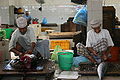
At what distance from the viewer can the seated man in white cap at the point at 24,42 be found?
473 cm

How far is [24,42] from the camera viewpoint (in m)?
4.87

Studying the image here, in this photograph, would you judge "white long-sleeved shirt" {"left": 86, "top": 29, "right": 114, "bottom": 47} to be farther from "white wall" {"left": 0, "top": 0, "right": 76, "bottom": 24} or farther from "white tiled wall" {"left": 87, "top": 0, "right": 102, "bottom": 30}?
"white wall" {"left": 0, "top": 0, "right": 76, "bottom": 24}

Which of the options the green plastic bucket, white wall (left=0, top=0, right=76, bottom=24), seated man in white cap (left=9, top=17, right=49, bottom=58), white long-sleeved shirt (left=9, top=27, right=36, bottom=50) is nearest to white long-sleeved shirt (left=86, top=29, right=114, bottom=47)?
the green plastic bucket

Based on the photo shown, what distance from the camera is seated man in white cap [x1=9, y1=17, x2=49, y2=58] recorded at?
186 inches

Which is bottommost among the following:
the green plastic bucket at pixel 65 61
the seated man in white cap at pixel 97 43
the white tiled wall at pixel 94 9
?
the green plastic bucket at pixel 65 61

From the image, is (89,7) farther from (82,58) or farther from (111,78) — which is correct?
(111,78)

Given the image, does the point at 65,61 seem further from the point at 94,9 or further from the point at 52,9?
the point at 52,9

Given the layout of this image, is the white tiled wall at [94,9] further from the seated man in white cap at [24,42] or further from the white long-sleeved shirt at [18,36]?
the white long-sleeved shirt at [18,36]

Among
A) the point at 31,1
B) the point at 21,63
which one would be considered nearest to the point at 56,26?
the point at 31,1

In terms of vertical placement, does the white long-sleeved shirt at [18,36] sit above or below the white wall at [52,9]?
below

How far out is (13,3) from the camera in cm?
1183

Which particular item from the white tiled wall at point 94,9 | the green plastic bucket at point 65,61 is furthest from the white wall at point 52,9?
the green plastic bucket at point 65,61

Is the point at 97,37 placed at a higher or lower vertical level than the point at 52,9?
lower

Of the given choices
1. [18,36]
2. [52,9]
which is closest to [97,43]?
[18,36]
